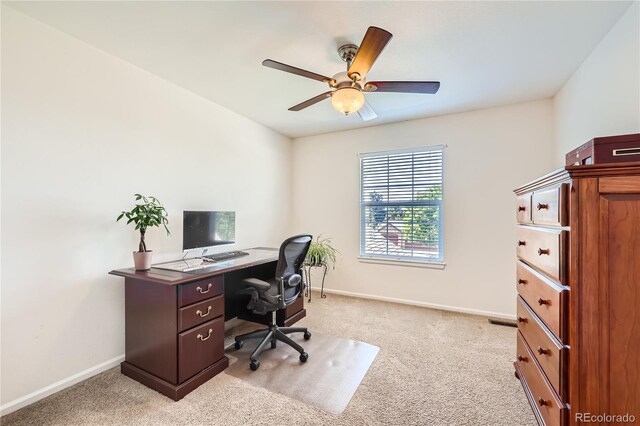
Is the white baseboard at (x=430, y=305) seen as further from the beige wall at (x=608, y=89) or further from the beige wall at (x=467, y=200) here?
the beige wall at (x=608, y=89)

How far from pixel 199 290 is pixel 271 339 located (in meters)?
0.84

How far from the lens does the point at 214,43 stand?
1.93 m

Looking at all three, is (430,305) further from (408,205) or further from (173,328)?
(173,328)

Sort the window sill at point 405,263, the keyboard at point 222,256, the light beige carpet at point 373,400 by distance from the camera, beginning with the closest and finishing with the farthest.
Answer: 1. the light beige carpet at point 373,400
2. the keyboard at point 222,256
3. the window sill at point 405,263

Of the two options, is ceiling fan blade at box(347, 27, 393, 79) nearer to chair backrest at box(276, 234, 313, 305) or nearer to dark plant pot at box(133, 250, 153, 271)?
chair backrest at box(276, 234, 313, 305)

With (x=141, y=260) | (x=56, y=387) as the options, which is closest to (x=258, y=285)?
(x=141, y=260)

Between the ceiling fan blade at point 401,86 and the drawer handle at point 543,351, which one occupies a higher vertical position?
the ceiling fan blade at point 401,86

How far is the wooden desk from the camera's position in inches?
69.6

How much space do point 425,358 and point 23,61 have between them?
11.7 ft

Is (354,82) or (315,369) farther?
(315,369)

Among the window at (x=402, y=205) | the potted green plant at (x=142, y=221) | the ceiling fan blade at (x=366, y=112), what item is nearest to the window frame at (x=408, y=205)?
the window at (x=402, y=205)

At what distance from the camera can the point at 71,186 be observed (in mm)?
1875

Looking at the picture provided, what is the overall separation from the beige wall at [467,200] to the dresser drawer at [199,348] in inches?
87.2

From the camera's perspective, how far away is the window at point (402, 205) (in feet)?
11.2
